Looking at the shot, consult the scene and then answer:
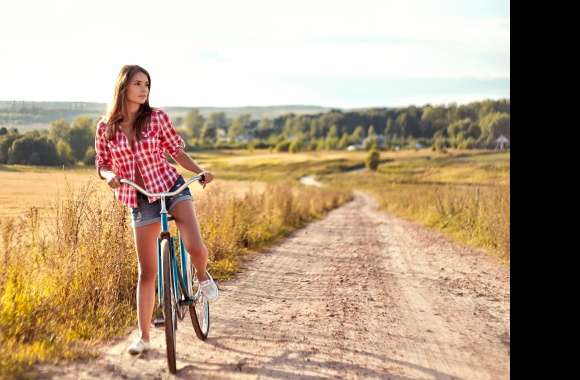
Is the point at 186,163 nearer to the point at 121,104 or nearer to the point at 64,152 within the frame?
the point at 121,104

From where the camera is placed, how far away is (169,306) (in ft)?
15.3

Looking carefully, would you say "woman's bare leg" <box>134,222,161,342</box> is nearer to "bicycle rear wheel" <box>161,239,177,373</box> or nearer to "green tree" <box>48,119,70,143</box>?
"bicycle rear wheel" <box>161,239,177,373</box>

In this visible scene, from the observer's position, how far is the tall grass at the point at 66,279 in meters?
4.93

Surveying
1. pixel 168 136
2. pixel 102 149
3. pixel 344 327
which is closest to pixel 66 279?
pixel 102 149

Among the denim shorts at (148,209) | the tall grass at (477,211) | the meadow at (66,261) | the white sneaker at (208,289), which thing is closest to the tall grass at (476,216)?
the tall grass at (477,211)

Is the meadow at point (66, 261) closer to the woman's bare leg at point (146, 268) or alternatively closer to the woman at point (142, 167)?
the woman's bare leg at point (146, 268)

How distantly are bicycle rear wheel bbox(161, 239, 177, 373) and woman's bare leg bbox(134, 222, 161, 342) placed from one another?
14cm

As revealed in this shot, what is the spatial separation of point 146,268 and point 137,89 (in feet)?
4.28

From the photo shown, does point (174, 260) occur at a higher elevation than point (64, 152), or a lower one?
lower

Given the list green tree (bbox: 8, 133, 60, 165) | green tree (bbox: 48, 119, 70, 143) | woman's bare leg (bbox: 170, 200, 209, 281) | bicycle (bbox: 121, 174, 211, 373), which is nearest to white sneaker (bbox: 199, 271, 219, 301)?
bicycle (bbox: 121, 174, 211, 373)

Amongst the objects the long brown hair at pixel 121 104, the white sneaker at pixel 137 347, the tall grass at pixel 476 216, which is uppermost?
the long brown hair at pixel 121 104
